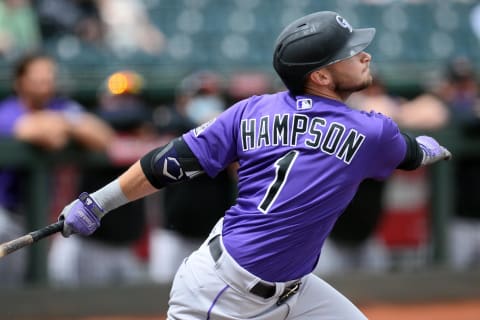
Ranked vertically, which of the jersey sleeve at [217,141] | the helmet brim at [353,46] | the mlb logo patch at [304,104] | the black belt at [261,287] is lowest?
the black belt at [261,287]

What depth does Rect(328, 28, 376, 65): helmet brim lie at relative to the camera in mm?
3625

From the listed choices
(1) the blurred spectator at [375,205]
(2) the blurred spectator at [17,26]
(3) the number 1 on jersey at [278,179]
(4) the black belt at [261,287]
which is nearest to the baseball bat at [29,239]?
(4) the black belt at [261,287]

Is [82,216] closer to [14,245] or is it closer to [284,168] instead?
[14,245]

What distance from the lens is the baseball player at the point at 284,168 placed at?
3.58 meters

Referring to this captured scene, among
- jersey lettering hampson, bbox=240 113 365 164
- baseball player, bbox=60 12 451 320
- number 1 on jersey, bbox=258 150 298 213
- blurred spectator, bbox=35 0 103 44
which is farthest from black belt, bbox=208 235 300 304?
blurred spectator, bbox=35 0 103 44

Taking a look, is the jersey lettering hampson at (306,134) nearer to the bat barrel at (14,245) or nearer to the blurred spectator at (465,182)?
the bat barrel at (14,245)

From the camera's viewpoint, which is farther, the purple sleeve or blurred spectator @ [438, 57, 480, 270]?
blurred spectator @ [438, 57, 480, 270]

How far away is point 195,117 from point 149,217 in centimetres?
80

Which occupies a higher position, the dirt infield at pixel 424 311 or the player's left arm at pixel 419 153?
the player's left arm at pixel 419 153

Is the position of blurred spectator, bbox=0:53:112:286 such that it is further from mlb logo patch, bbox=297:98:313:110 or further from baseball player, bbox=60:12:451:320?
mlb logo patch, bbox=297:98:313:110

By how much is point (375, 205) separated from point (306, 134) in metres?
3.80

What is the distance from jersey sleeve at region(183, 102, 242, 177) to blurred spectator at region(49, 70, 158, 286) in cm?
309

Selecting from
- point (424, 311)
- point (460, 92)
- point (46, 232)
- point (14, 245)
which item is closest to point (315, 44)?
point (46, 232)

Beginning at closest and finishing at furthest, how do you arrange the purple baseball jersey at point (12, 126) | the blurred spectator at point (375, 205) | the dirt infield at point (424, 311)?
the purple baseball jersey at point (12, 126) → the dirt infield at point (424, 311) → the blurred spectator at point (375, 205)
